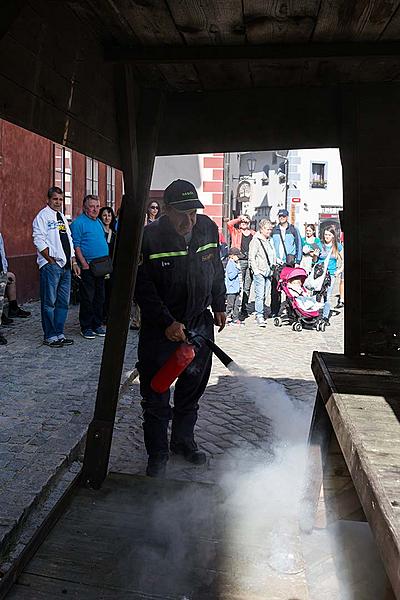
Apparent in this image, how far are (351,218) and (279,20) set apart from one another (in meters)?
1.12

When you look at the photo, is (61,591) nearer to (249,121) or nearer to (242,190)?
(249,121)

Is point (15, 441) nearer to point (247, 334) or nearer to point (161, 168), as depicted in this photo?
point (247, 334)

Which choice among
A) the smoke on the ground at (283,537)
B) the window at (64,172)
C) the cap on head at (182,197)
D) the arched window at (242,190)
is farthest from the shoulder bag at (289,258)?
the arched window at (242,190)

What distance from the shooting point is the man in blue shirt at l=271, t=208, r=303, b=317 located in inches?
465

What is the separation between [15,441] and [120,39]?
2.95 metres

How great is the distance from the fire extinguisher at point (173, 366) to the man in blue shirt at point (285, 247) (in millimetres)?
8063

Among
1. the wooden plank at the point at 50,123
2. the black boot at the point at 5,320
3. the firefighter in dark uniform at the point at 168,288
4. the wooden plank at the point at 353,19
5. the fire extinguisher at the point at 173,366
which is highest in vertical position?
the wooden plank at the point at 353,19

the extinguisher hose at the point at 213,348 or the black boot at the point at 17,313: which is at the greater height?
the extinguisher hose at the point at 213,348

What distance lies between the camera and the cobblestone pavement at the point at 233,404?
14.5 ft

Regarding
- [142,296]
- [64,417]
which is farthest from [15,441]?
[142,296]

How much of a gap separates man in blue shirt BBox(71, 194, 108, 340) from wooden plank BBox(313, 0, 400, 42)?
607 centimetres

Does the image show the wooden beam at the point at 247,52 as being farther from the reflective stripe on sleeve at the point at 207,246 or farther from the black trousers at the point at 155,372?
the black trousers at the point at 155,372

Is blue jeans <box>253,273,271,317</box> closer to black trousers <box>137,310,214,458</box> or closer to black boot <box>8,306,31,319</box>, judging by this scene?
black boot <box>8,306,31,319</box>

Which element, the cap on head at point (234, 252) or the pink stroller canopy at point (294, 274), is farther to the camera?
the cap on head at point (234, 252)
